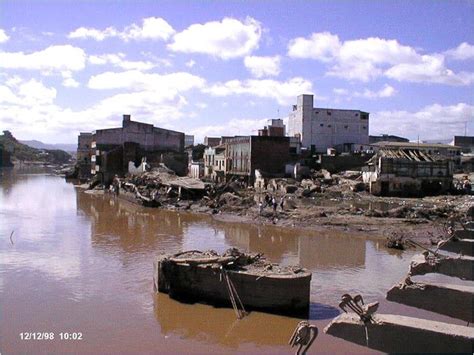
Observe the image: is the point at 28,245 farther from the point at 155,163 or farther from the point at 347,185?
the point at 155,163

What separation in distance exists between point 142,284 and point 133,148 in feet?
153

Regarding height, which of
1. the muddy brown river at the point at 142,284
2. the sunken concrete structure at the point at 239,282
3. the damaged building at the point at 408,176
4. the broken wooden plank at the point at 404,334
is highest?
the damaged building at the point at 408,176

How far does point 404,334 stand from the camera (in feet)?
28.9

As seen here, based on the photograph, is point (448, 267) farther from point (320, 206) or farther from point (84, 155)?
point (84, 155)

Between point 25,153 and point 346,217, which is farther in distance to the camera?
point 25,153

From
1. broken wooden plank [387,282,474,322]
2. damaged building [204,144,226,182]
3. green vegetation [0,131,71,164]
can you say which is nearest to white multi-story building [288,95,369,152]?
damaged building [204,144,226,182]

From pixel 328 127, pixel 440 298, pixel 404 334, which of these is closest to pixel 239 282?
pixel 440 298

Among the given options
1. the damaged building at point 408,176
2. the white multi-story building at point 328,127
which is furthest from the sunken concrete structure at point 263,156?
the white multi-story building at point 328,127

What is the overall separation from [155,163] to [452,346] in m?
55.6

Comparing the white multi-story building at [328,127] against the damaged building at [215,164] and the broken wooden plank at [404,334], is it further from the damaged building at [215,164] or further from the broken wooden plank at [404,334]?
the broken wooden plank at [404,334]

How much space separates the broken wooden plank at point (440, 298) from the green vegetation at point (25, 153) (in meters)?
126

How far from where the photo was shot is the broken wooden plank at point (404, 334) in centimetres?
836

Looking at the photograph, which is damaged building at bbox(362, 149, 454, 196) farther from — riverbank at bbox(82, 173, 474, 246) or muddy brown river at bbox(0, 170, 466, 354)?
muddy brown river at bbox(0, 170, 466, 354)

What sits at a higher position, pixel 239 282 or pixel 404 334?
pixel 404 334
